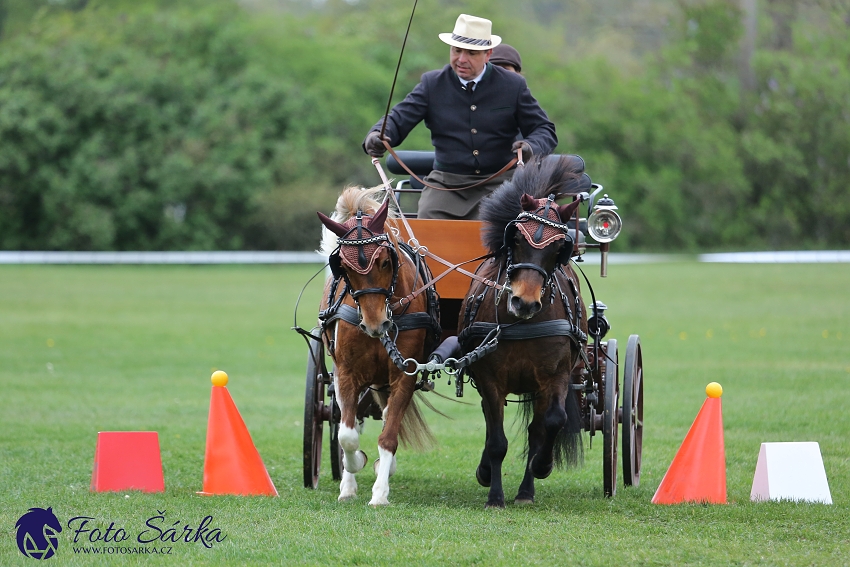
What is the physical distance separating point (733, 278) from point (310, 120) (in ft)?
67.7

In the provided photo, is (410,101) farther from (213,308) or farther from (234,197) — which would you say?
(234,197)

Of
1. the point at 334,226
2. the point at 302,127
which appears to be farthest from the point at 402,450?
the point at 302,127

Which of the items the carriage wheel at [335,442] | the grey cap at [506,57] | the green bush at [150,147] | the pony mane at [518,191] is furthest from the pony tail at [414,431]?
the green bush at [150,147]

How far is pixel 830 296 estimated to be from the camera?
24453 mm

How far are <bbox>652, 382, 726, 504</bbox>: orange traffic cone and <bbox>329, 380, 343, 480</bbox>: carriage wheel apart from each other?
1942 mm

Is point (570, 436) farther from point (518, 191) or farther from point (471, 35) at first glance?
point (471, 35)

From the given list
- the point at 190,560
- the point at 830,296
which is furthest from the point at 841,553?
the point at 830,296

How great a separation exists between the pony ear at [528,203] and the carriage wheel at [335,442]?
5.46ft

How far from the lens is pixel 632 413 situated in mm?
7109

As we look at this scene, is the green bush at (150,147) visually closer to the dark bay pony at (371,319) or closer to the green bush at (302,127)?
the green bush at (302,127)

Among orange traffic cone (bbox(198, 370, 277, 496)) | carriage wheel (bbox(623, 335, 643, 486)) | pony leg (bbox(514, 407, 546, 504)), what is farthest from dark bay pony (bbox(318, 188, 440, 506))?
carriage wheel (bbox(623, 335, 643, 486))

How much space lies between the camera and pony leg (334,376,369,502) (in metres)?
6.36

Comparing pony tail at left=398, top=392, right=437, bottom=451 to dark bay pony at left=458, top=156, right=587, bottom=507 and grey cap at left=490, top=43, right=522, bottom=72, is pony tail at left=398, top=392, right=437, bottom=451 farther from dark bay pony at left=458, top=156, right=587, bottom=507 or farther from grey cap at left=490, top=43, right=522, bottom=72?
grey cap at left=490, top=43, right=522, bottom=72

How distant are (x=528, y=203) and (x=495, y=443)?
134cm
